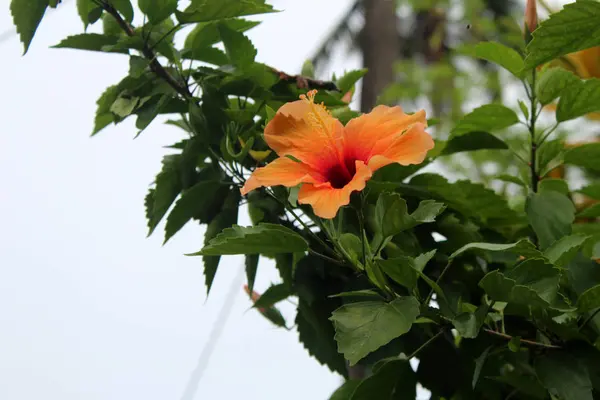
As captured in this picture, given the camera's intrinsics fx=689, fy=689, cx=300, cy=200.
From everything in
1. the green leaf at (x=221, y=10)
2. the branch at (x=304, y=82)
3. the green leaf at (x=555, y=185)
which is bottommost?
the green leaf at (x=555, y=185)

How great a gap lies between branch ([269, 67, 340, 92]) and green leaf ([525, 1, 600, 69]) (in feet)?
0.52

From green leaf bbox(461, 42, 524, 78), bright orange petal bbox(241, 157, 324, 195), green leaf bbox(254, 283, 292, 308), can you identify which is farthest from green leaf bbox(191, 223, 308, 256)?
green leaf bbox(461, 42, 524, 78)

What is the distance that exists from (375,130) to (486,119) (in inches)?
7.4

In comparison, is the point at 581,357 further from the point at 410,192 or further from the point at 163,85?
the point at 163,85

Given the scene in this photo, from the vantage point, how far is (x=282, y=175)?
38 centimetres

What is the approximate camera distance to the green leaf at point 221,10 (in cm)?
48

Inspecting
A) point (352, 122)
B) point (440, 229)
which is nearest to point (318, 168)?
point (352, 122)

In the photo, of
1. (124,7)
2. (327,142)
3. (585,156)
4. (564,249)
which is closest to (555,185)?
(585,156)

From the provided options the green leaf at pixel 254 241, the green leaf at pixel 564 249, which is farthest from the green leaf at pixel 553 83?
the green leaf at pixel 254 241

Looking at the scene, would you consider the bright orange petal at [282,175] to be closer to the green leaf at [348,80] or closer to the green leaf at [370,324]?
the green leaf at [370,324]

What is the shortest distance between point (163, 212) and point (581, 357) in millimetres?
297

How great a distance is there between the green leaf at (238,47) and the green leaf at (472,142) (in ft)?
0.56

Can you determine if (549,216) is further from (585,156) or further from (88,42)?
(88,42)

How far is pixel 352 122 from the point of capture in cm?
41
